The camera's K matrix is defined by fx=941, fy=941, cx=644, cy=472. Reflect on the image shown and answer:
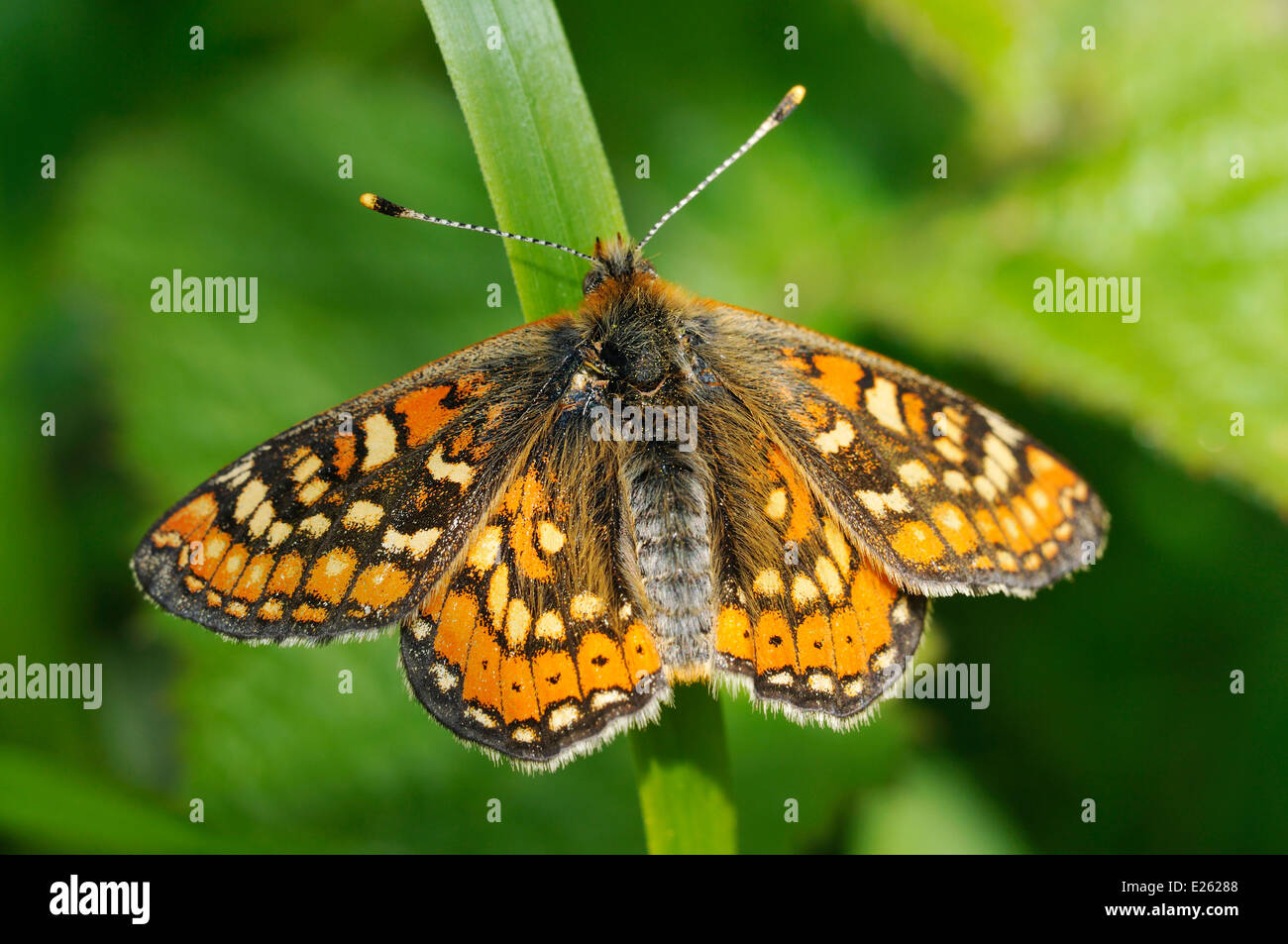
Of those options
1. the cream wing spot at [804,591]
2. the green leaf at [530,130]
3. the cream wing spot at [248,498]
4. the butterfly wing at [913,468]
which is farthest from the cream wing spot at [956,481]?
the cream wing spot at [248,498]

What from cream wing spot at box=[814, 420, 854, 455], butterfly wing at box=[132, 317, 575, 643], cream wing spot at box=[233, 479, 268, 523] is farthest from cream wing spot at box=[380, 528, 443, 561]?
cream wing spot at box=[814, 420, 854, 455]

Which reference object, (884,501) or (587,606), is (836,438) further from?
(587,606)

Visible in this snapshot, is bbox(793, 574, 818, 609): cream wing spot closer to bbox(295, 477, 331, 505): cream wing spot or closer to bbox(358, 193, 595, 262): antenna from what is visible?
bbox(358, 193, 595, 262): antenna

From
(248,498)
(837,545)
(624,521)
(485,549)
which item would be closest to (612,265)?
(624,521)

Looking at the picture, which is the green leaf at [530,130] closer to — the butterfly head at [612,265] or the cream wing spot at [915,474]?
the butterfly head at [612,265]

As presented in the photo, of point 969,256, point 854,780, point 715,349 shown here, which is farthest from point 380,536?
point 969,256
